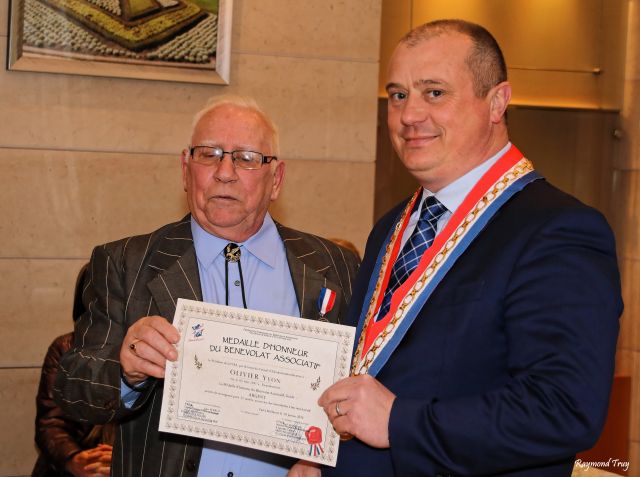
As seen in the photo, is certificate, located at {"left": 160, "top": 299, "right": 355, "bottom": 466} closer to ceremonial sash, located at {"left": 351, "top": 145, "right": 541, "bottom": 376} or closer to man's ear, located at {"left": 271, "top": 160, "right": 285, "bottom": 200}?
ceremonial sash, located at {"left": 351, "top": 145, "right": 541, "bottom": 376}

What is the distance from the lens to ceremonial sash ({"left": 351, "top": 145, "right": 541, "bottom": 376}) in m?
2.23

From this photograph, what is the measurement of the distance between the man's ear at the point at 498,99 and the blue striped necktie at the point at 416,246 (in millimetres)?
269

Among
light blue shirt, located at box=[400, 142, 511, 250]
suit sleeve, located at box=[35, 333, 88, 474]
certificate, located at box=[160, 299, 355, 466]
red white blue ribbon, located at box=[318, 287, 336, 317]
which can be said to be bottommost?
suit sleeve, located at box=[35, 333, 88, 474]

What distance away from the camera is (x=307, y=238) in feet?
10.8

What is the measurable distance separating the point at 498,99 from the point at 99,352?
55.6 inches

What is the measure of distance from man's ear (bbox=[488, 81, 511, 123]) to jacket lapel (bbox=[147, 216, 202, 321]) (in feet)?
3.65

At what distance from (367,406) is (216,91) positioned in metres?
3.34

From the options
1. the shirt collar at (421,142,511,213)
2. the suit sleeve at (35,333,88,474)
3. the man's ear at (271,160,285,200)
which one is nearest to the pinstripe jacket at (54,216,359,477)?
the man's ear at (271,160,285,200)

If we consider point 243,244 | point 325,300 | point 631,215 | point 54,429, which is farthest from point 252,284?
point 631,215

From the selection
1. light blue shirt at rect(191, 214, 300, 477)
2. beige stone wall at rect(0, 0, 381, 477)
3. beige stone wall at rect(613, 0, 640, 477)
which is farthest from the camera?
beige stone wall at rect(613, 0, 640, 477)

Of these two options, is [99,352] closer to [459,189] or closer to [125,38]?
[459,189]

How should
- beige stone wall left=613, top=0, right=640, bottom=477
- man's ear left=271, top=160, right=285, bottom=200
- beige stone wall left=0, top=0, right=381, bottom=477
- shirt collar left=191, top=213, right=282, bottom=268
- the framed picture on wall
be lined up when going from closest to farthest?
shirt collar left=191, top=213, right=282, bottom=268
man's ear left=271, top=160, right=285, bottom=200
the framed picture on wall
beige stone wall left=0, top=0, right=381, bottom=477
beige stone wall left=613, top=0, right=640, bottom=477

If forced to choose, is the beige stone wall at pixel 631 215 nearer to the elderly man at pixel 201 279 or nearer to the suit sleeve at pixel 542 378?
the elderly man at pixel 201 279

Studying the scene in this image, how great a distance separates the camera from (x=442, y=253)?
226cm
